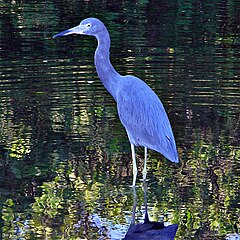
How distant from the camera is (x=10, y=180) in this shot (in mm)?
8039

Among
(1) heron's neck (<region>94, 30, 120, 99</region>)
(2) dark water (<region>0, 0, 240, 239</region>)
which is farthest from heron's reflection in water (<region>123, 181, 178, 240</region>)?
(1) heron's neck (<region>94, 30, 120, 99</region>)

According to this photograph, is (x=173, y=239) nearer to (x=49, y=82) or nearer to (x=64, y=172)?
(x=64, y=172)

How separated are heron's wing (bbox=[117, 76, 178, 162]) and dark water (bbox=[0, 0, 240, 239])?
1.49ft

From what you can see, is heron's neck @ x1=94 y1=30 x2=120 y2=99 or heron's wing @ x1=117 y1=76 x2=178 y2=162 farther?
heron's neck @ x1=94 y1=30 x2=120 y2=99

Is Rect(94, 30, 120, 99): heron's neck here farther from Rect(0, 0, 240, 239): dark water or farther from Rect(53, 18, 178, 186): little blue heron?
Rect(0, 0, 240, 239): dark water

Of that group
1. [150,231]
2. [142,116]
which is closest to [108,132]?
[142,116]

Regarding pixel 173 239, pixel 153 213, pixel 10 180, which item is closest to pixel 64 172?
pixel 10 180

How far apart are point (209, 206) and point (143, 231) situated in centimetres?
83

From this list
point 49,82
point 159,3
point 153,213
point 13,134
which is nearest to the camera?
point 153,213

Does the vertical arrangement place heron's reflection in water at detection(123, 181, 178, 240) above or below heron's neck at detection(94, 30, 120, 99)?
below

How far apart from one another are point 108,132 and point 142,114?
4.81 feet

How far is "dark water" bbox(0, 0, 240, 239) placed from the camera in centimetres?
723

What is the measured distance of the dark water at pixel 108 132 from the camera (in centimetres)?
723

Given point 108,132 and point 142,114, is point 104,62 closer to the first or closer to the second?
point 142,114
